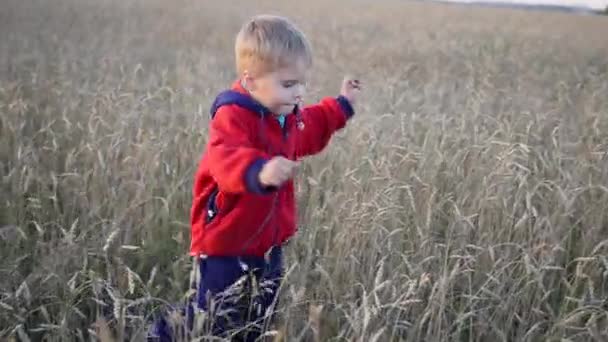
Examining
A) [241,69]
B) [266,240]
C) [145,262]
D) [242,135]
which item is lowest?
[145,262]

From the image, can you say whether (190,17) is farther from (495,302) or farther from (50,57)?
(495,302)

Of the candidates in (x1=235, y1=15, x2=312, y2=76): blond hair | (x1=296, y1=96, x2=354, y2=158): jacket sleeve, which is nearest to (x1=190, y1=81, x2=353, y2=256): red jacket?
(x1=296, y1=96, x2=354, y2=158): jacket sleeve

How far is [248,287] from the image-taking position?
205 centimetres

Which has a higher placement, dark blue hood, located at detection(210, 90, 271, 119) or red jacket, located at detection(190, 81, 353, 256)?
dark blue hood, located at detection(210, 90, 271, 119)

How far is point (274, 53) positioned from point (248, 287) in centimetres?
75

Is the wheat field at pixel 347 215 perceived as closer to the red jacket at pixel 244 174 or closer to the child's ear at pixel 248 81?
the red jacket at pixel 244 174

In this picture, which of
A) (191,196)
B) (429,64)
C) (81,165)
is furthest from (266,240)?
(429,64)

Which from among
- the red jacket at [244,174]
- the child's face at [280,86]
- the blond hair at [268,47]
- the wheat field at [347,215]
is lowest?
the wheat field at [347,215]

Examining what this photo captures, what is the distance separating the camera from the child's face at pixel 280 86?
184 centimetres

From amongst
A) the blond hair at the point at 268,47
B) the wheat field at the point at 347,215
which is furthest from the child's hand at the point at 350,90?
the blond hair at the point at 268,47

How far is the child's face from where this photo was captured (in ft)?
6.03

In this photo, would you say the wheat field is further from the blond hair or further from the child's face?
the blond hair

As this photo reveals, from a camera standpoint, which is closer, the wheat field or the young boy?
the young boy

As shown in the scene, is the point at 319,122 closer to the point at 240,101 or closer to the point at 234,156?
the point at 240,101
